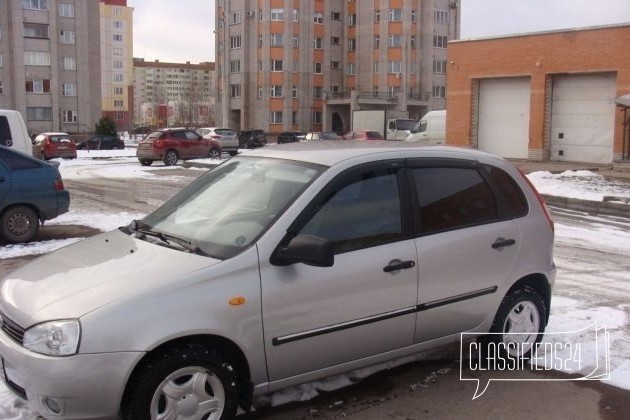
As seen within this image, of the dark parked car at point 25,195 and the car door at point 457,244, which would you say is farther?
the dark parked car at point 25,195

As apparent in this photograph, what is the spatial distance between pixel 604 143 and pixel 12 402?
2739 centimetres

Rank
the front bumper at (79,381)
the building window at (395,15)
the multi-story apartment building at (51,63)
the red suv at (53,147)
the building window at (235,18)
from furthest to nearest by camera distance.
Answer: the building window at (235,18)
the building window at (395,15)
the multi-story apartment building at (51,63)
the red suv at (53,147)
the front bumper at (79,381)

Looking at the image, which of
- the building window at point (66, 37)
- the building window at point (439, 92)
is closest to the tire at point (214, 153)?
the building window at point (66, 37)

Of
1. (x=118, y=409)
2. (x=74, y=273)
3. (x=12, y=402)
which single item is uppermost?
(x=74, y=273)

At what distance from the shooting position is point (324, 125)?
71.4m

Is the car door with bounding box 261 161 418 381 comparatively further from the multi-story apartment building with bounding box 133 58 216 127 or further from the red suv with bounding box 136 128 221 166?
the multi-story apartment building with bounding box 133 58 216 127

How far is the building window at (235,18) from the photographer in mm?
74188

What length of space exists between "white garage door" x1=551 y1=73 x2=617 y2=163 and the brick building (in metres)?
0.04

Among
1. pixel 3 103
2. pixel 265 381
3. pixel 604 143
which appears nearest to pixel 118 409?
pixel 265 381

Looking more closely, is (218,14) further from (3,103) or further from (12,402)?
(12,402)

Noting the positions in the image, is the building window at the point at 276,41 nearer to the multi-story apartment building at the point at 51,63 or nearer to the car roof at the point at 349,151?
the multi-story apartment building at the point at 51,63

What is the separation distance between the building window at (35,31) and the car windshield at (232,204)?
67.8 meters

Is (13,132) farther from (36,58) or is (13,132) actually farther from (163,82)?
(163,82)

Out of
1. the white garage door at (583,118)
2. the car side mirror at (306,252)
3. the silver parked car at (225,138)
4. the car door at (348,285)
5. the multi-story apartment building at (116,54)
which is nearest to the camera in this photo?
the car side mirror at (306,252)
